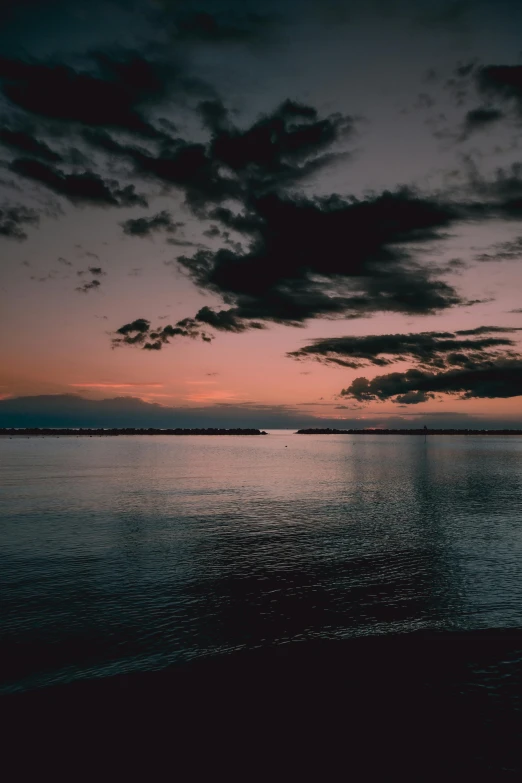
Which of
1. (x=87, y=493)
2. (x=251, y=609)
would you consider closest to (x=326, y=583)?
(x=251, y=609)

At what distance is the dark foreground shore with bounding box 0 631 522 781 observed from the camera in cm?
1185

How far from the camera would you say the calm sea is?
19.0m

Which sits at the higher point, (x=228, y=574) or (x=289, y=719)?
(x=289, y=719)

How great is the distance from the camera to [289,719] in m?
13.7

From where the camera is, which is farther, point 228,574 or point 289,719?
point 228,574

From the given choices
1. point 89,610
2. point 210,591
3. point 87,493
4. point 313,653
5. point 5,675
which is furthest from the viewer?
point 87,493

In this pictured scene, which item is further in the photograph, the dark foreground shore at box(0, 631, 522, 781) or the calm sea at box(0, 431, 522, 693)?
the calm sea at box(0, 431, 522, 693)

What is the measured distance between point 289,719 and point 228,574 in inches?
581

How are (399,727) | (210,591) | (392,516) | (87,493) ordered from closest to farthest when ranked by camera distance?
(399,727) < (210,591) < (392,516) < (87,493)

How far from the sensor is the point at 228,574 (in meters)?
28.1

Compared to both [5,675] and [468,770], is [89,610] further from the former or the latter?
[468,770]

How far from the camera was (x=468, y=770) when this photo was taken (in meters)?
11.6

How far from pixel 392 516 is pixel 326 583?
25.0 m

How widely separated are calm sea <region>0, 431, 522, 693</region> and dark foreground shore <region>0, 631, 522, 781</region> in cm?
172
